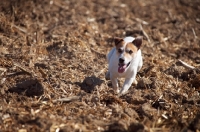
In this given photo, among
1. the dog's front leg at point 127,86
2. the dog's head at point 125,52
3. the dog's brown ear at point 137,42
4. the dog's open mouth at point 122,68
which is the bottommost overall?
the dog's front leg at point 127,86

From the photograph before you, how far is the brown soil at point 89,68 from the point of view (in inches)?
203

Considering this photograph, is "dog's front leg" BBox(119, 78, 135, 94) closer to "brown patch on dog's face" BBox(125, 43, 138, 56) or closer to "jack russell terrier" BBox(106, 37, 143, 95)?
"jack russell terrier" BBox(106, 37, 143, 95)

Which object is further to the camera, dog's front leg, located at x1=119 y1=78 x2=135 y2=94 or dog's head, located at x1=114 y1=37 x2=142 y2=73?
dog's front leg, located at x1=119 y1=78 x2=135 y2=94

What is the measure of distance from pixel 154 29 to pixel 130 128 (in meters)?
5.44

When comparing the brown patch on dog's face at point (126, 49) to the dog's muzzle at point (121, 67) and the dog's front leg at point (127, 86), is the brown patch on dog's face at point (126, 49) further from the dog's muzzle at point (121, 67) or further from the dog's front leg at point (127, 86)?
the dog's front leg at point (127, 86)

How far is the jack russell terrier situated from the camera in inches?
232

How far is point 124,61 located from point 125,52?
0.17 metres

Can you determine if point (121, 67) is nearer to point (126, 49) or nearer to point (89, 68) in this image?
point (126, 49)

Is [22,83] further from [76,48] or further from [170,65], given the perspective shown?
[170,65]

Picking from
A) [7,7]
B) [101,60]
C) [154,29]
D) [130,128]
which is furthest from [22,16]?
[130,128]

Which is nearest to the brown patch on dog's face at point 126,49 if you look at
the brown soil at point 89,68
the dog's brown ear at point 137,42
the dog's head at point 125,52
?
the dog's head at point 125,52

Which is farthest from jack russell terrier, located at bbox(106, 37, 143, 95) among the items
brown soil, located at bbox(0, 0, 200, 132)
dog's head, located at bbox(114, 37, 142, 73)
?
brown soil, located at bbox(0, 0, 200, 132)

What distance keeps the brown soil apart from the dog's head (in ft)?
1.65

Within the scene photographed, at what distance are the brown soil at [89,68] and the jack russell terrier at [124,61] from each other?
0.20 meters
